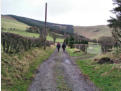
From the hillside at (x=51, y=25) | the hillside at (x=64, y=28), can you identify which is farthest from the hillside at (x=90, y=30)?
the hillside at (x=51, y=25)

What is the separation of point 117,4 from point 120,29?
2.95m

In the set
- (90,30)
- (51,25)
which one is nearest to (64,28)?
(51,25)

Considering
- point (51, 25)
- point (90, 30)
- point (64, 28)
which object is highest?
point (51, 25)

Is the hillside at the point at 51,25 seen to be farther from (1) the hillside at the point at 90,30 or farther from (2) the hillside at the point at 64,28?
(1) the hillside at the point at 90,30

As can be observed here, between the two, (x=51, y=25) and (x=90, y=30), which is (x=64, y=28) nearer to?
(x=51, y=25)

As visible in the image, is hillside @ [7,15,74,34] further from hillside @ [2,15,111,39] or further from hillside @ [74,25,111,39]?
hillside @ [74,25,111,39]

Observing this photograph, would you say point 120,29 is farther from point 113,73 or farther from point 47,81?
point 47,81

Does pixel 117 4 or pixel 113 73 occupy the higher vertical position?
pixel 117 4

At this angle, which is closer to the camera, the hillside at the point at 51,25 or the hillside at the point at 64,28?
the hillside at the point at 51,25

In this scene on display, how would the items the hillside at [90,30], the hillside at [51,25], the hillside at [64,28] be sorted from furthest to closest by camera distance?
the hillside at [90,30] < the hillside at [64,28] < the hillside at [51,25]

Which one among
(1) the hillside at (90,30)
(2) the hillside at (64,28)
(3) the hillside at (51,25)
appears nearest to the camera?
(3) the hillside at (51,25)

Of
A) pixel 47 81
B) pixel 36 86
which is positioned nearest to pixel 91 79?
pixel 47 81

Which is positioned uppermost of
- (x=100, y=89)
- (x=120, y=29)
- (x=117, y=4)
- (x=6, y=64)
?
(x=117, y=4)

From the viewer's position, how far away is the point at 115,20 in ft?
81.0
